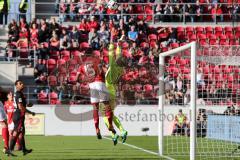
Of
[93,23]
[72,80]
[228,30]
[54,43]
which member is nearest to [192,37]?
[228,30]

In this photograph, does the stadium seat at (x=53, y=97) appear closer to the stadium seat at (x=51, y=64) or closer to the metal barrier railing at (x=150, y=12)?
the stadium seat at (x=51, y=64)

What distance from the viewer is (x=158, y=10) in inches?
1486

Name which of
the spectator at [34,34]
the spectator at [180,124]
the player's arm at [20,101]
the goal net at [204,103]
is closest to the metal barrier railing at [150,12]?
the spectator at [34,34]

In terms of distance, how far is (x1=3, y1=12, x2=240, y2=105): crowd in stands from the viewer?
31438 millimetres

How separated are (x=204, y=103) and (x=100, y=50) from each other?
7.15 m

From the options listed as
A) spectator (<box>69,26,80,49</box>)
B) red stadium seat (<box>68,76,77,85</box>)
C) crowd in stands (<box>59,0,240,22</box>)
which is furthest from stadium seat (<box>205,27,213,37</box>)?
red stadium seat (<box>68,76,77,85</box>)

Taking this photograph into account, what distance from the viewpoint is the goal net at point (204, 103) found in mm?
18219

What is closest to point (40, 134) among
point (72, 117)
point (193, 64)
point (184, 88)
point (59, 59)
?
point (72, 117)

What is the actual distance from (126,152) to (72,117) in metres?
11.9

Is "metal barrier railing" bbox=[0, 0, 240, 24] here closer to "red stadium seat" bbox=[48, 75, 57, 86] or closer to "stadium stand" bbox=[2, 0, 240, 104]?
"stadium stand" bbox=[2, 0, 240, 104]

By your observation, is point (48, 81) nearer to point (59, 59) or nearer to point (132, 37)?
point (59, 59)

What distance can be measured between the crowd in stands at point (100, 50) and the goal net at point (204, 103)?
487 millimetres

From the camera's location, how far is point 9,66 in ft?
103

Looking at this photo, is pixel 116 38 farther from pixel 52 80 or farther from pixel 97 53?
pixel 52 80
